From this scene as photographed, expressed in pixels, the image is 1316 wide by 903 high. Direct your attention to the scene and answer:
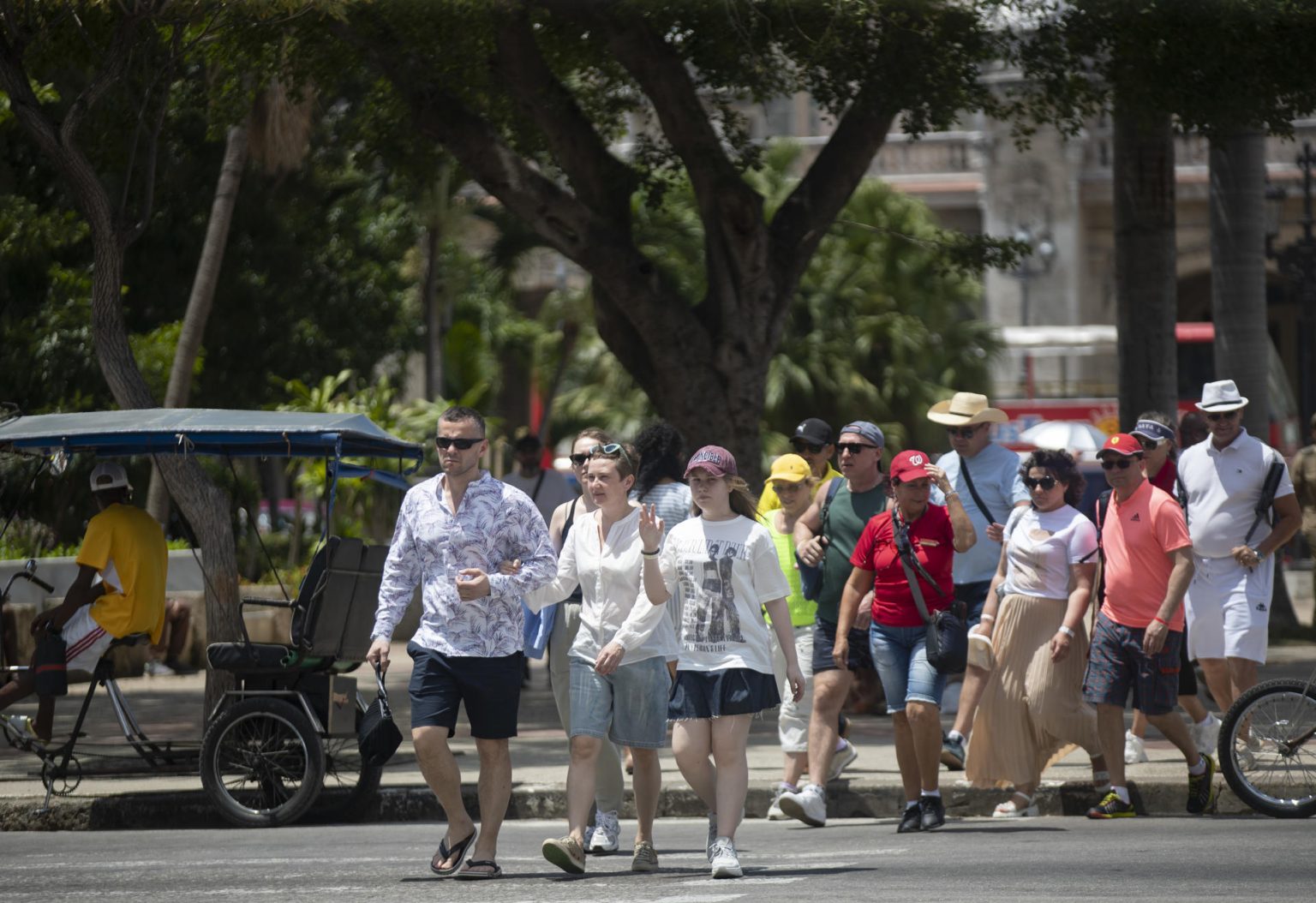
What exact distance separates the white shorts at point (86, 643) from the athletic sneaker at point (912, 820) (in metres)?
4.42

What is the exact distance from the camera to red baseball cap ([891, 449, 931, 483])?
8781 millimetres

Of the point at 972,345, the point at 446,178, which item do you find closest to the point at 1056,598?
the point at 446,178

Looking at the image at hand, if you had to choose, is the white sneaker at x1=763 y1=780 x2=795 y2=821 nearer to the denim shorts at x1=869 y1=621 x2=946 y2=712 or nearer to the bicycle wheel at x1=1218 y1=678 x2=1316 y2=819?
the denim shorts at x1=869 y1=621 x2=946 y2=712

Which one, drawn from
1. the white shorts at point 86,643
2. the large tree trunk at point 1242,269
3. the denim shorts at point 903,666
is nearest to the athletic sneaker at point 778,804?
the denim shorts at point 903,666

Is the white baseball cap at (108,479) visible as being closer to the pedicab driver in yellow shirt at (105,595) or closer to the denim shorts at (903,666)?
the pedicab driver in yellow shirt at (105,595)

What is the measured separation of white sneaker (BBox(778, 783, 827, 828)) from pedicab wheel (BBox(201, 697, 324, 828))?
236 cm

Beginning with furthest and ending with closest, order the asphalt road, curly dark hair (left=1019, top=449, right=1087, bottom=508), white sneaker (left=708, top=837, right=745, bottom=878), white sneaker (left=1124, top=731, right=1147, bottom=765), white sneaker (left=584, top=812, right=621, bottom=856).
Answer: white sneaker (left=1124, top=731, right=1147, bottom=765) → curly dark hair (left=1019, top=449, right=1087, bottom=508) → white sneaker (left=584, top=812, right=621, bottom=856) → white sneaker (left=708, top=837, right=745, bottom=878) → the asphalt road

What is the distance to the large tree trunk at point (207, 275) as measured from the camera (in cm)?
1527

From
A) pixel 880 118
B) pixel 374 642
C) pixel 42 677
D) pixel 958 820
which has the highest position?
pixel 880 118

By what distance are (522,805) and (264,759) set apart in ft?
4.77

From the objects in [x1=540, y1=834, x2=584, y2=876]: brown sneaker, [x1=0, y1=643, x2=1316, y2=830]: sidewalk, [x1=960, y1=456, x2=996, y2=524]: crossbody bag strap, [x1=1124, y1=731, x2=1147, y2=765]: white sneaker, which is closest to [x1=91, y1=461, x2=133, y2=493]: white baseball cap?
[x1=0, y1=643, x2=1316, y2=830]: sidewalk

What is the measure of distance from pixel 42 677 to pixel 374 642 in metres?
3.58

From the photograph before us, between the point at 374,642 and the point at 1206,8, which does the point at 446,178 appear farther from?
the point at 374,642

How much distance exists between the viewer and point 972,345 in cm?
3756
